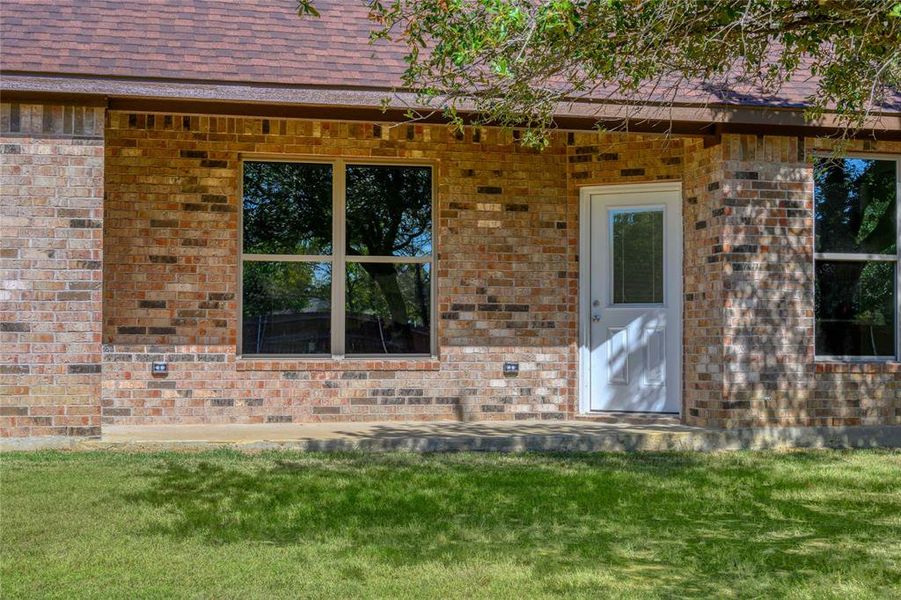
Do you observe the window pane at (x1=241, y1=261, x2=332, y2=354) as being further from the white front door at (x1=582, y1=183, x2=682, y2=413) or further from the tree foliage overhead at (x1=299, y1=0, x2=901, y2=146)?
the tree foliage overhead at (x1=299, y1=0, x2=901, y2=146)

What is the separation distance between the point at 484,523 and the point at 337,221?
4.82 metres

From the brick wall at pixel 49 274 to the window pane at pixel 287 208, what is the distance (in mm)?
1840

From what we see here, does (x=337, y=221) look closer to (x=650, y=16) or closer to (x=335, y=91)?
(x=335, y=91)

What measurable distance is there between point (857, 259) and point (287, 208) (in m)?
5.38

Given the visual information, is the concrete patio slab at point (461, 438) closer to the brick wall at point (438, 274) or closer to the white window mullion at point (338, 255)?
the brick wall at point (438, 274)

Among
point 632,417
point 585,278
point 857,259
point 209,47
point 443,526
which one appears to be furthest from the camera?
point 585,278

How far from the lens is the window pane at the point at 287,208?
993 cm

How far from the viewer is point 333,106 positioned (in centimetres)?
865

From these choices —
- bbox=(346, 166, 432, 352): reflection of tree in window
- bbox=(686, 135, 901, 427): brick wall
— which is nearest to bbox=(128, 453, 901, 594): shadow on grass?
bbox=(686, 135, 901, 427): brick wall

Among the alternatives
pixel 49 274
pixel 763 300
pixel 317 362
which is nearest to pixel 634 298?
pixel 763 300

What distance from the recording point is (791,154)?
9.43 meters

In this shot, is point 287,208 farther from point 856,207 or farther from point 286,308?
point 856,207

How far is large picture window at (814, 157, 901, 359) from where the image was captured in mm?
9625

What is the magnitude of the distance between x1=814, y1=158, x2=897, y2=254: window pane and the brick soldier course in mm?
252
